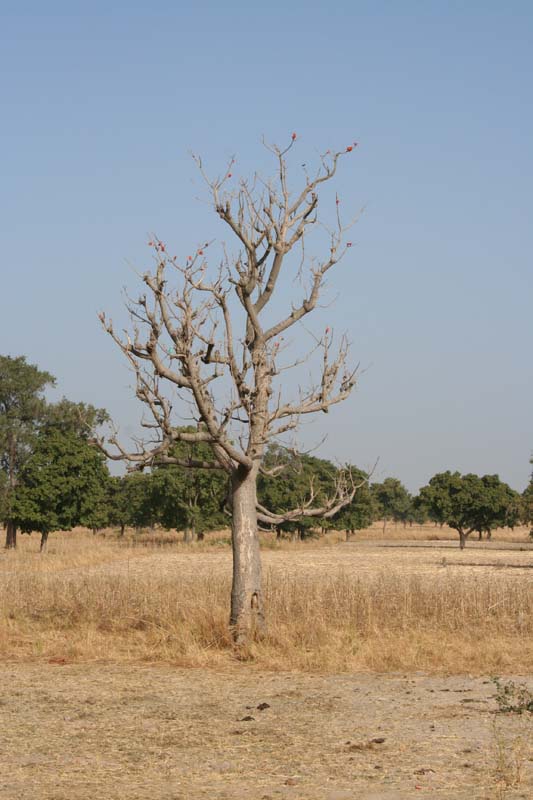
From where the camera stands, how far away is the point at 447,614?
1742cm

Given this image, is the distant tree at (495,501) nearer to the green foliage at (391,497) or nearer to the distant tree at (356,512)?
the distant tree at (356,512)

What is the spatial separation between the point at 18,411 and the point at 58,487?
23.6 feet

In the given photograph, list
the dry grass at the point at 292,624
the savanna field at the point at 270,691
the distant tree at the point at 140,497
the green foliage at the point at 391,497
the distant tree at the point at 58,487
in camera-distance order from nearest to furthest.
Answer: the savanna field at the point at 270,691 < the dry grass at the point at 292,624 < the distant tree at the point at 58,487 < the distant tree at the point at 140,497 < the green foliage at the point at 391,497

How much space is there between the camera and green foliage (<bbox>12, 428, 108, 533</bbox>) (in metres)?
54.0

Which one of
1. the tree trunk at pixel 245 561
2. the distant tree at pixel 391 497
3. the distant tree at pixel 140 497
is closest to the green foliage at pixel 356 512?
the distant tree at pixel 140 497

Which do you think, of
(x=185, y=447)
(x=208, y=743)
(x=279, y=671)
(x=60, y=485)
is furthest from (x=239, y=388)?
(x=185, y=447)

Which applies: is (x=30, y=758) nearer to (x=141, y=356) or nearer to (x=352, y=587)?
(x=141, y=356)

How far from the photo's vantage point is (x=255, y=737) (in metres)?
9.77

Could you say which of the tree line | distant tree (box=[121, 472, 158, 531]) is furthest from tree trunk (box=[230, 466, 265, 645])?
distant tree (box=[121, 472, 158, 531])

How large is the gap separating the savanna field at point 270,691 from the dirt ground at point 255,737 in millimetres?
32

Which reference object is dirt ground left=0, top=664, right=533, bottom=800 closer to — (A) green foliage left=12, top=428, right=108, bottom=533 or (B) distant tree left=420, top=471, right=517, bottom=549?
(A) green foliage left=12, top=428, right=108, bottom=533

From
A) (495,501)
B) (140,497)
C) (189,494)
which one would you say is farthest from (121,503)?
(495,501)

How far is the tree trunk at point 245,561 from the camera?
15.7 meters

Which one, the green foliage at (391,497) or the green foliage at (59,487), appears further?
the green foliage at (391,497)
